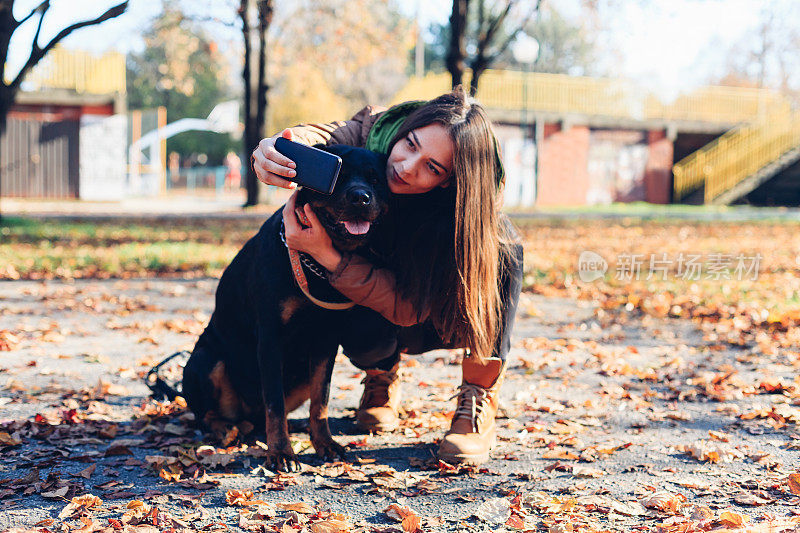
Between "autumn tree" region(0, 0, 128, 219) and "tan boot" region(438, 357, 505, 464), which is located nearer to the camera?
"tan boot" region(438, 357, 505, 464)

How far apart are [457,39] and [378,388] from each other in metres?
11.8

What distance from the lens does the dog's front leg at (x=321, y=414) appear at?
304cm

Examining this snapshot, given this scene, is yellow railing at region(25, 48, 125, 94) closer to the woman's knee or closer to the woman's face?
the woman's knee

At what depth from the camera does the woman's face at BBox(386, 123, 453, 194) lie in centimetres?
269

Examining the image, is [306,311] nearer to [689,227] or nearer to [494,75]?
[689,227]

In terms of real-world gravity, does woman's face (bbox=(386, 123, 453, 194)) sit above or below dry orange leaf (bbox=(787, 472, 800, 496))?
above

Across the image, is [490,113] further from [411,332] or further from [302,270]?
[302,270]

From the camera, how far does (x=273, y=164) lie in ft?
8.78

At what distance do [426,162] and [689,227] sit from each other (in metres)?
13.8

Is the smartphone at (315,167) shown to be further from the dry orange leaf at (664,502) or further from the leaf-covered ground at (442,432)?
the dry orange leaf at (664,502)

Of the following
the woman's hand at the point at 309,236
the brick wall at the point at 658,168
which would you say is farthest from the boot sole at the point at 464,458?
the brick wall at the point at 658,168

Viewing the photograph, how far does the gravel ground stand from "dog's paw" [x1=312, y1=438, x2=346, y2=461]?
0.05 meters

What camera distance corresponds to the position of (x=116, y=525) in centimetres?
233

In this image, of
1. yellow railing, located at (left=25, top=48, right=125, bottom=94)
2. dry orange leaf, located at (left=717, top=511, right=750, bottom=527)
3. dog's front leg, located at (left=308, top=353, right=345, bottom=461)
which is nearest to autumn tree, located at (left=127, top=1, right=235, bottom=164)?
yellow railing, located at (left=25, top=48, right=125, bottom=94)
